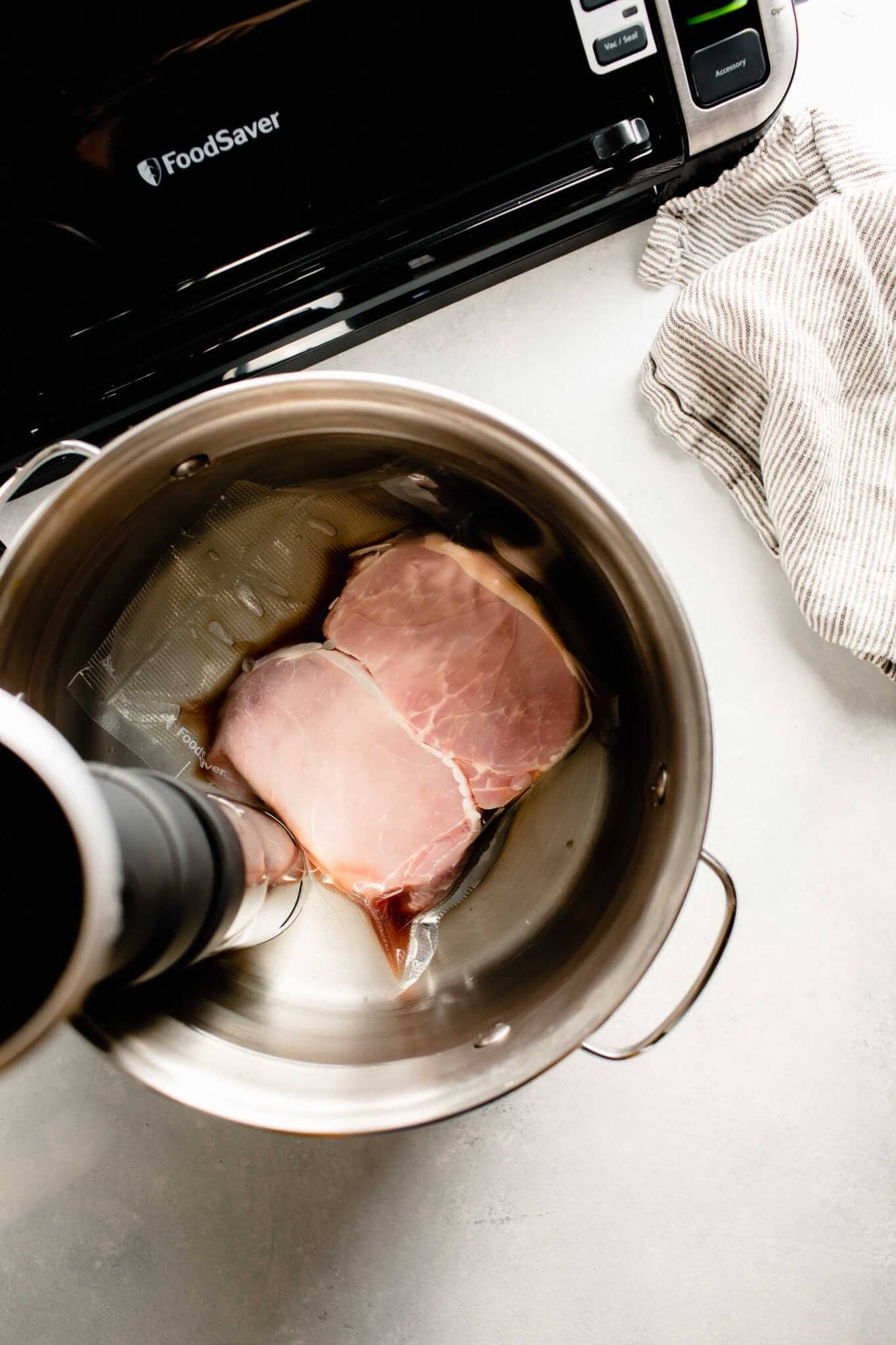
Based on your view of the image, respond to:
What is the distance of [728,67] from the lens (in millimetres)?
599

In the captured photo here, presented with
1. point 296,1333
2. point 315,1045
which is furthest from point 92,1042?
point 296,1333

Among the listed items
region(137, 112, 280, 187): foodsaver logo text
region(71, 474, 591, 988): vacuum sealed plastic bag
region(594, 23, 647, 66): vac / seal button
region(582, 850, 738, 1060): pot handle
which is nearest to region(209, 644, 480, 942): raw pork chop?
region(71, 474, 591, 988): vacuum sealed plastic bag

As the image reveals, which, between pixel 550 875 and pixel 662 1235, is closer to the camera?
pixel 550 875

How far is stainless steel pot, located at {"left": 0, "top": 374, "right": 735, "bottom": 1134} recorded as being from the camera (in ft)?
1.50

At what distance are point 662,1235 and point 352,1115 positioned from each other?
411 millimetres

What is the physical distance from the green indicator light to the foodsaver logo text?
30 centimetres

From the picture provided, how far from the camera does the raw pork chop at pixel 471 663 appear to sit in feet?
1.94

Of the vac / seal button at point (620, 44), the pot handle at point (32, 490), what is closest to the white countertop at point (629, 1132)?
the vac / seal button at point (620, 44)

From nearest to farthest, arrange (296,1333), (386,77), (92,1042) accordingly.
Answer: (92,1042) → (386,77) → (296,1333)

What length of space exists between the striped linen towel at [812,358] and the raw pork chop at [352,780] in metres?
0.34

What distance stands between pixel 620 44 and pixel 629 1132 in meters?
0.83

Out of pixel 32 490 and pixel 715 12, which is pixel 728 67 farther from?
pixel 32 490

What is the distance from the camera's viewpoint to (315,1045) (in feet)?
1.73

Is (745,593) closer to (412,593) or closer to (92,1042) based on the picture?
(412,593)
